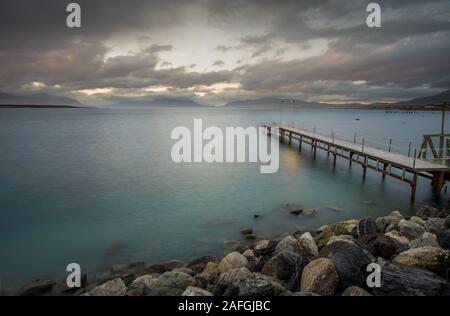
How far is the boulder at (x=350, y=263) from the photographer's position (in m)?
6.87

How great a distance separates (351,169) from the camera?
2658 centimetres

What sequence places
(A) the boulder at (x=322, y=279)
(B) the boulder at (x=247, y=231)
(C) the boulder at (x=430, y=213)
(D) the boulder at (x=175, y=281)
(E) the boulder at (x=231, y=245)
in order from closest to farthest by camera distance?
(A) the boulder at (x=322, y=279), (D) the boulder at (x=175, y=281), (E) the boulder at (x=231, y=245), (B) the boulder at (x=247, y=231), (C) the boulder at (x=430, y=213)

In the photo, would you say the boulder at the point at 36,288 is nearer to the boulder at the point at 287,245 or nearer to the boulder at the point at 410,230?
the boulder at the point at 287,245

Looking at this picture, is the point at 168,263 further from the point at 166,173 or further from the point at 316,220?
the point at 166,173

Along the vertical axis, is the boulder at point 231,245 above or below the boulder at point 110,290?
below

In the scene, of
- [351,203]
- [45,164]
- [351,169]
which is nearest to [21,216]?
[45,164]

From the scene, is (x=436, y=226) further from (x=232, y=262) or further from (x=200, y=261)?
(x=200, y=261)

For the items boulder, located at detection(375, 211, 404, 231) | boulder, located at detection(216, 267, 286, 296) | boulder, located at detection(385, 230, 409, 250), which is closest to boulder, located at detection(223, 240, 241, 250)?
boulder, located at detection(216, 267, 286, 296)

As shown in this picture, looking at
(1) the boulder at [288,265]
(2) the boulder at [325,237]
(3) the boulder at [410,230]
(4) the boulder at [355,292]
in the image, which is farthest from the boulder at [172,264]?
(3) the boulder at [410,230]

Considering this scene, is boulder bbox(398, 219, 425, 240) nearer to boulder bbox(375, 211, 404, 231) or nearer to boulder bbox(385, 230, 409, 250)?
boulder bbox(385, 230, 409, 250)

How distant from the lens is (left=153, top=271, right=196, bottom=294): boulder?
25.6ft

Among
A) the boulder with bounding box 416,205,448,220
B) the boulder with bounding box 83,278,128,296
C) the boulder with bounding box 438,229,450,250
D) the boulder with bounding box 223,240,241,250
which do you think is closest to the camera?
the boulder with bounding box 83,278,128,296

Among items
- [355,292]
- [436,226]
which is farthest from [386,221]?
[355,292]

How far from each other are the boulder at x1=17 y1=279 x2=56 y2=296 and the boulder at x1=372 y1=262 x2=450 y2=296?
953 cm
